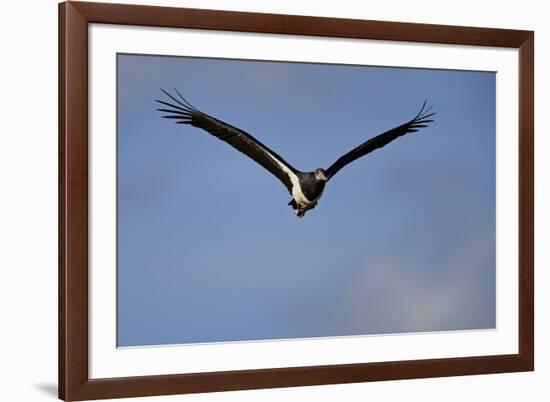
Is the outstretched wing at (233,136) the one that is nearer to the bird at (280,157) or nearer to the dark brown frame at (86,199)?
the bird at (280,157)

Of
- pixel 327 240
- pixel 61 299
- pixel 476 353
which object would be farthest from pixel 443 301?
pixel 61 299

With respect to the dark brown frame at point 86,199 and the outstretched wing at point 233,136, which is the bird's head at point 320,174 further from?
the dark brown frame at point 86,199

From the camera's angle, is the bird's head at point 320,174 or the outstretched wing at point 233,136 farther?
the bird's head at point 320,174

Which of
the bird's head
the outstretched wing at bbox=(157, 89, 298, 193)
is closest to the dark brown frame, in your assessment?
the outstretched wing at bbox=(157, 89, 298, 193)

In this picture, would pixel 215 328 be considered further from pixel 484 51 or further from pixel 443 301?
pixel 484 51

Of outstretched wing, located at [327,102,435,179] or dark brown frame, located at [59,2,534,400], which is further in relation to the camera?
outstretched wing, located at [327,102,435,179]

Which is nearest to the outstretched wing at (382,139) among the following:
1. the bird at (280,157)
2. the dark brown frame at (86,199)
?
the bird at (280,157)

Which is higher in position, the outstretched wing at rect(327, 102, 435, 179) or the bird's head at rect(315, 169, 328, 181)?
the outstretched wing at rect(327, 102, 435, 179)

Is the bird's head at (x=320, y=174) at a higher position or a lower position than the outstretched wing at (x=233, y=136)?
lower

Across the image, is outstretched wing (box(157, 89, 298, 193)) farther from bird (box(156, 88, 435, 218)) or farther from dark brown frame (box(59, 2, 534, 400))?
dark brown frame (box(59, 2, 534, 400))
